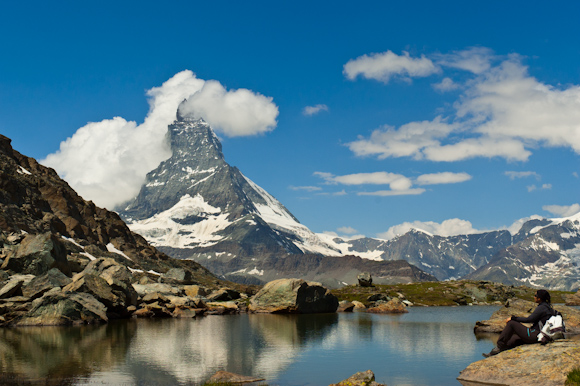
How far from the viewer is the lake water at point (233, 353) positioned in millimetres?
34812

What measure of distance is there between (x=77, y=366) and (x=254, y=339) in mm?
23244

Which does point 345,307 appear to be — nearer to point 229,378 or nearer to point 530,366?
point 229,378

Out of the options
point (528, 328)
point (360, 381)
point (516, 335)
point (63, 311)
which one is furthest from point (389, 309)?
point (360, 381)

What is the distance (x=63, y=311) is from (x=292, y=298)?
42.9 metres

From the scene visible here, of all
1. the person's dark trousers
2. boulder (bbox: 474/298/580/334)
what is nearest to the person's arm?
the person's dark trousers

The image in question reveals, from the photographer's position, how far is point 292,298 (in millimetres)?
99938

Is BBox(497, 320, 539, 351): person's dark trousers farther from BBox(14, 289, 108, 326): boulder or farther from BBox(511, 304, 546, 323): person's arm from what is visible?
BBox(14, 289, 108, 326): boulder

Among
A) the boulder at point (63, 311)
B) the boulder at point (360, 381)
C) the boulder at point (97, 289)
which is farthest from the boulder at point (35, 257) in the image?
the boulder at point (360, 381)

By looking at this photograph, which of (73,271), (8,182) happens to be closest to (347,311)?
(73,271)

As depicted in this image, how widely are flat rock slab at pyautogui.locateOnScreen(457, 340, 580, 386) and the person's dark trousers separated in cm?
45

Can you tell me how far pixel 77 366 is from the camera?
37625 mm

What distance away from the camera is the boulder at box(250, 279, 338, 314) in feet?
329

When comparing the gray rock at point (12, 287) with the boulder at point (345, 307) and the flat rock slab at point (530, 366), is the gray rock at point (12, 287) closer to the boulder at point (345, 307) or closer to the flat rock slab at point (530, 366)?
the flat rock slab at point (530, 366)

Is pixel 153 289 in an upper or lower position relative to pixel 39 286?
lower
